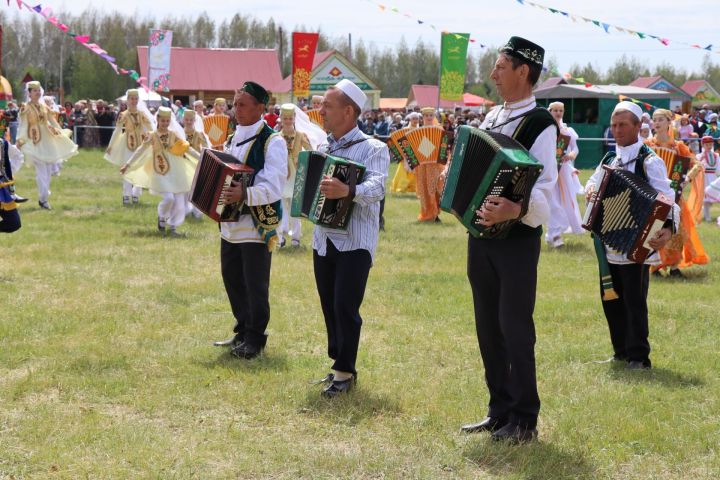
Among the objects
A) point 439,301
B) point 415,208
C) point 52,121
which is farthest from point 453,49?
point 439,301

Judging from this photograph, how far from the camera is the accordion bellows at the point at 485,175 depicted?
180 inches

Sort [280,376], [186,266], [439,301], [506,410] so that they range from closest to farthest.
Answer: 1. [506,410]
2. [280,376]
3. [439,301]
4. [186,266]

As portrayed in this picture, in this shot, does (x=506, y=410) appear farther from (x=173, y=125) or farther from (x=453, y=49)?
(x=453, y=49)

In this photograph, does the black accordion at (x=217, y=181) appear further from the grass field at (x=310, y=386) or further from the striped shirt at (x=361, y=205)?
the grass field at (x=310, y=386)

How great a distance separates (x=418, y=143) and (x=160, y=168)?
467cm

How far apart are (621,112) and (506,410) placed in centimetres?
248

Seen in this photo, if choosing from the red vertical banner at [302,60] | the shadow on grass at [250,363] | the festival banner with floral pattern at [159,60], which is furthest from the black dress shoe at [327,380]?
the festival banner with floral pattern at [159,60]

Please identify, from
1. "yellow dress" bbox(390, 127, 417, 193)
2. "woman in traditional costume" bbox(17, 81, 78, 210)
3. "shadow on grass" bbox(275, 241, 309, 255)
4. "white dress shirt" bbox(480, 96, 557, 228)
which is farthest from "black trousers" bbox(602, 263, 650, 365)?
"yellow dress" bbox(390, 127, 417, 193)

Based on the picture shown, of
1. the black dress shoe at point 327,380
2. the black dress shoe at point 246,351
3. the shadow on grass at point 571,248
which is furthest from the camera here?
the shadow on grass at point 571,248

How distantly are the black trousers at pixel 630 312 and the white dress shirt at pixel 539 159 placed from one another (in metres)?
2.28

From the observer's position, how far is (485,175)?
15.3 feet

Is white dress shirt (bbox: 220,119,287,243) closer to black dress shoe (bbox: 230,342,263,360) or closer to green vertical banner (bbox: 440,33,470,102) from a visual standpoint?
black dress shoe (bbox: 230,342,263,360)

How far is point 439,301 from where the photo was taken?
9641 mm

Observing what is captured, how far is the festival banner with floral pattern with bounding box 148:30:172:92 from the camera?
26438 millimetres
